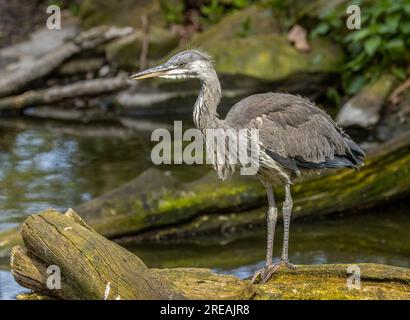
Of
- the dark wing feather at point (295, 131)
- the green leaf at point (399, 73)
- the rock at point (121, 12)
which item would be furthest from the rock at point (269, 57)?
the dark wing feather at point (295, 131)

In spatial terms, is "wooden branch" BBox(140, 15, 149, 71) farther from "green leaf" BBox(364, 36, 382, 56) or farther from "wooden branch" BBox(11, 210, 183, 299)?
"wooden branch" BBox(11, 210, 183, 299)

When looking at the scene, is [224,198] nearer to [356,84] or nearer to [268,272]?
[268,272]

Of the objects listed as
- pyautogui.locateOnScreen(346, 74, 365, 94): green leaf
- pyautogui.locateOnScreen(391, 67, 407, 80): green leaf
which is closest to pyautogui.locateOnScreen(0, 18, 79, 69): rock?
pyautogui.locateOnScreen(346, 74, 365, 94): green leaf

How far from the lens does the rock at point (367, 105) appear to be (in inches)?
522

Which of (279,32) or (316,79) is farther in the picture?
(279,32)

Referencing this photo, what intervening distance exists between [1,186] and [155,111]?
16.8 ft

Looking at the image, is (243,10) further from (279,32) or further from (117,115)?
(117,115)

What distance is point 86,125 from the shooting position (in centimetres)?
1551

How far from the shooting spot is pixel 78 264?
527cm

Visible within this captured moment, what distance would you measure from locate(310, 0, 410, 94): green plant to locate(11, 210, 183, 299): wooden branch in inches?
359

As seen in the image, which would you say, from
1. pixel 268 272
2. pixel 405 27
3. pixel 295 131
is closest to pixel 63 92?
pixel 405 27

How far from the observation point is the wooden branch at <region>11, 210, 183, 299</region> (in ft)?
17.2

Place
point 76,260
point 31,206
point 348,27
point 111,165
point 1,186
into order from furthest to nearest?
1. point 348,27
2. point 111,165
3. point 1,186
4. point 31,206
5. point 76,260
